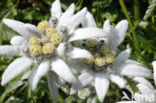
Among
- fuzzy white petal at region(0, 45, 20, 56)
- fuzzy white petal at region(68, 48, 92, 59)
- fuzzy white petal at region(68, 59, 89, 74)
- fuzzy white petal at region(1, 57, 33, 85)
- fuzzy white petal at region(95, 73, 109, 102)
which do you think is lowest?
fuzzy white petal at region(95, 73, 109, 102)

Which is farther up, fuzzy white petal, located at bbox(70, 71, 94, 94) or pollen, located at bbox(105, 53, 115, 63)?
pollen, located at bbox(105, 53, 115, 63)

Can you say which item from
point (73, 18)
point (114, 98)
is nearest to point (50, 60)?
point (73, 18)

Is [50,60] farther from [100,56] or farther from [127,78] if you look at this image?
[127,78]

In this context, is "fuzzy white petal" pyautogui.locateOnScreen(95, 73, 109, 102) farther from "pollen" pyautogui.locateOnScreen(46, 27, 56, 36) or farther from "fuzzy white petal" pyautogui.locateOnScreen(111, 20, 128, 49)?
"pollen" pyautogui.locateOnScreen(46, 27, 56, 36)

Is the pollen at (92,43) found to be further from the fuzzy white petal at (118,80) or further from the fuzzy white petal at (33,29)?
the fuzzy white petal at (33,29)

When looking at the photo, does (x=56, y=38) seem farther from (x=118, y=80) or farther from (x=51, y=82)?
(x=118, y=80)

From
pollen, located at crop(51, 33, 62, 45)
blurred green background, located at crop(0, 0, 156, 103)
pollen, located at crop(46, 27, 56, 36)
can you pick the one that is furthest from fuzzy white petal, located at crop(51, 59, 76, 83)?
blurred green background, located at crop(0, 0, 156, 103)
